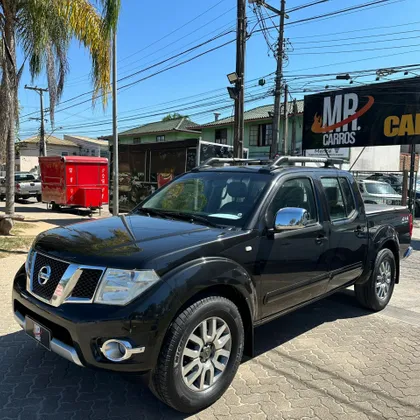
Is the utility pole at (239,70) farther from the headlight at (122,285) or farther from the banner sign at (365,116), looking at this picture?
the headlight at (122,285)

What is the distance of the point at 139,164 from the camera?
13.2 m

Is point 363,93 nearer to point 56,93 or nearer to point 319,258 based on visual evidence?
point 56,93

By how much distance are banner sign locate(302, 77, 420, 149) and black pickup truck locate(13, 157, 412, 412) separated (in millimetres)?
11670

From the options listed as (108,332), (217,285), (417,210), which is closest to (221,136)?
(417,210)

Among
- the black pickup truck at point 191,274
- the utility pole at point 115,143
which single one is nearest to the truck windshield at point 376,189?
the utility pole at point 115,143

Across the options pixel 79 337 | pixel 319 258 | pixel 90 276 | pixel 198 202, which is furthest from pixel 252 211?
pixel 79 337

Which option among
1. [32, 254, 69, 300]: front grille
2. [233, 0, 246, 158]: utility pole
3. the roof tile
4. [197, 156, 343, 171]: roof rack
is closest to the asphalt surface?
[32, 254, 69, 300]: front grille

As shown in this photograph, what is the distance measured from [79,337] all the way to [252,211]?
1675 mm

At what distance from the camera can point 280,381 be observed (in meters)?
3.37

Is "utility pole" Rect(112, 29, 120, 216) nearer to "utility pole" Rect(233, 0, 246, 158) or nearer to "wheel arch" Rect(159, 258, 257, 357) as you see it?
"utility pole" Rect(233, 0, 246, 158)

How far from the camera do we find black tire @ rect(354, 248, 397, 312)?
16.1 ft

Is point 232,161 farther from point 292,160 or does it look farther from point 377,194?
point 377,194

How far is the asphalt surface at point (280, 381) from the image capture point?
2906mm

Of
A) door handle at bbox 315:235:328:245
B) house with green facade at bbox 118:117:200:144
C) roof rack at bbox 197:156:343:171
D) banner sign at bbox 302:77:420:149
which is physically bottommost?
door handle at bbox 315:235:328:245
